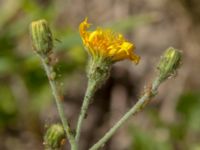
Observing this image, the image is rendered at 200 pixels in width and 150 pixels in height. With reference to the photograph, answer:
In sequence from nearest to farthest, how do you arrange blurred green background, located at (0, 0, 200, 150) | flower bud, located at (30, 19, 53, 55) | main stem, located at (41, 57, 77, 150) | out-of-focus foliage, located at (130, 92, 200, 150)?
1. main stem, located at (41, 57, 77, 150)
2. flower bud, located at (30, 19, 53, 55)
3. out-of-focus foliage, located at (130, 92, 200, 150)
4. blurred green background, located at (0, 0, 200, 150)

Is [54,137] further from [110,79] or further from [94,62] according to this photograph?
[110,79]

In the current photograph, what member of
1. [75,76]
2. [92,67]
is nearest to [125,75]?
[75,76]

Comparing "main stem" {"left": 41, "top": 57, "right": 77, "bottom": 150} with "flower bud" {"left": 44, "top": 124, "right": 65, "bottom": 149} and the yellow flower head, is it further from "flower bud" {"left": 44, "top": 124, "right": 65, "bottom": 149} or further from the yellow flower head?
the yellow flower head

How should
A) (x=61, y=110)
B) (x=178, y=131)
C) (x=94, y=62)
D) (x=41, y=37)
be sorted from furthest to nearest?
(x=178, y=131)
(x=94, y=62)
(x=41, y=37)
(x=61, y=110)

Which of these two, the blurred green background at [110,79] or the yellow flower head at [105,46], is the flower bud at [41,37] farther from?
the blurred green background at [110,79]

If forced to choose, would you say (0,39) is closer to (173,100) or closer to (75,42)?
(75,42)

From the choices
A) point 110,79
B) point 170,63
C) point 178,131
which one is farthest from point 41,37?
point 110,79

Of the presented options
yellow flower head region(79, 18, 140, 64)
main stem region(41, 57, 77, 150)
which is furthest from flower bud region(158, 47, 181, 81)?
main stem region(41, 57, 77, 150)
